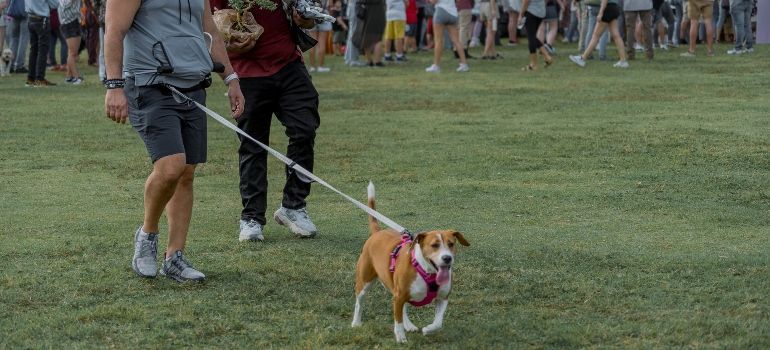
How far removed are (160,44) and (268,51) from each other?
143 centimetres

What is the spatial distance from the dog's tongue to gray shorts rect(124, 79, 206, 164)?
6.25ft

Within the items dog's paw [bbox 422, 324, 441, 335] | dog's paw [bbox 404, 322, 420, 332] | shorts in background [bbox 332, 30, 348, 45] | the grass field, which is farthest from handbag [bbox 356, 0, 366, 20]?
dog's paw [bbox 422, 324, 441, 335]

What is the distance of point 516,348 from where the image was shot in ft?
17.5

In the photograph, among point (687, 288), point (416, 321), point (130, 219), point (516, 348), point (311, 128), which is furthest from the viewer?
point (130, 219)

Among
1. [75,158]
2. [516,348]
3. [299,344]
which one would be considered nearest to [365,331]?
[299,344]

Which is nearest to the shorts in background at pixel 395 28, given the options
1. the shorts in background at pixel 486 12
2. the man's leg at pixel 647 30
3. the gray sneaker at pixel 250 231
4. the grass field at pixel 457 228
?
the shorts in background at pixel 486 12

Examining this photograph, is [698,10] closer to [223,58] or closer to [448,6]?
[448,6]

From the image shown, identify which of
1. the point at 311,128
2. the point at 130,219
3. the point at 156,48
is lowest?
the point at 130,219

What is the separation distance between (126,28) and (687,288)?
3.20 meters

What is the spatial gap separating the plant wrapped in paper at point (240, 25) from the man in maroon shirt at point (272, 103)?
75mm

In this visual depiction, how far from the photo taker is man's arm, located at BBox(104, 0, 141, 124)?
20.8 feet

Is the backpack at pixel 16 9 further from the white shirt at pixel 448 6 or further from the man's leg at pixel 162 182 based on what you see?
the man's leg at pixel 162 182

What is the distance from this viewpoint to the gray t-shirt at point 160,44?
21.2 ft

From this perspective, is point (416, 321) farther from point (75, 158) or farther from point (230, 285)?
point (75, 158)
